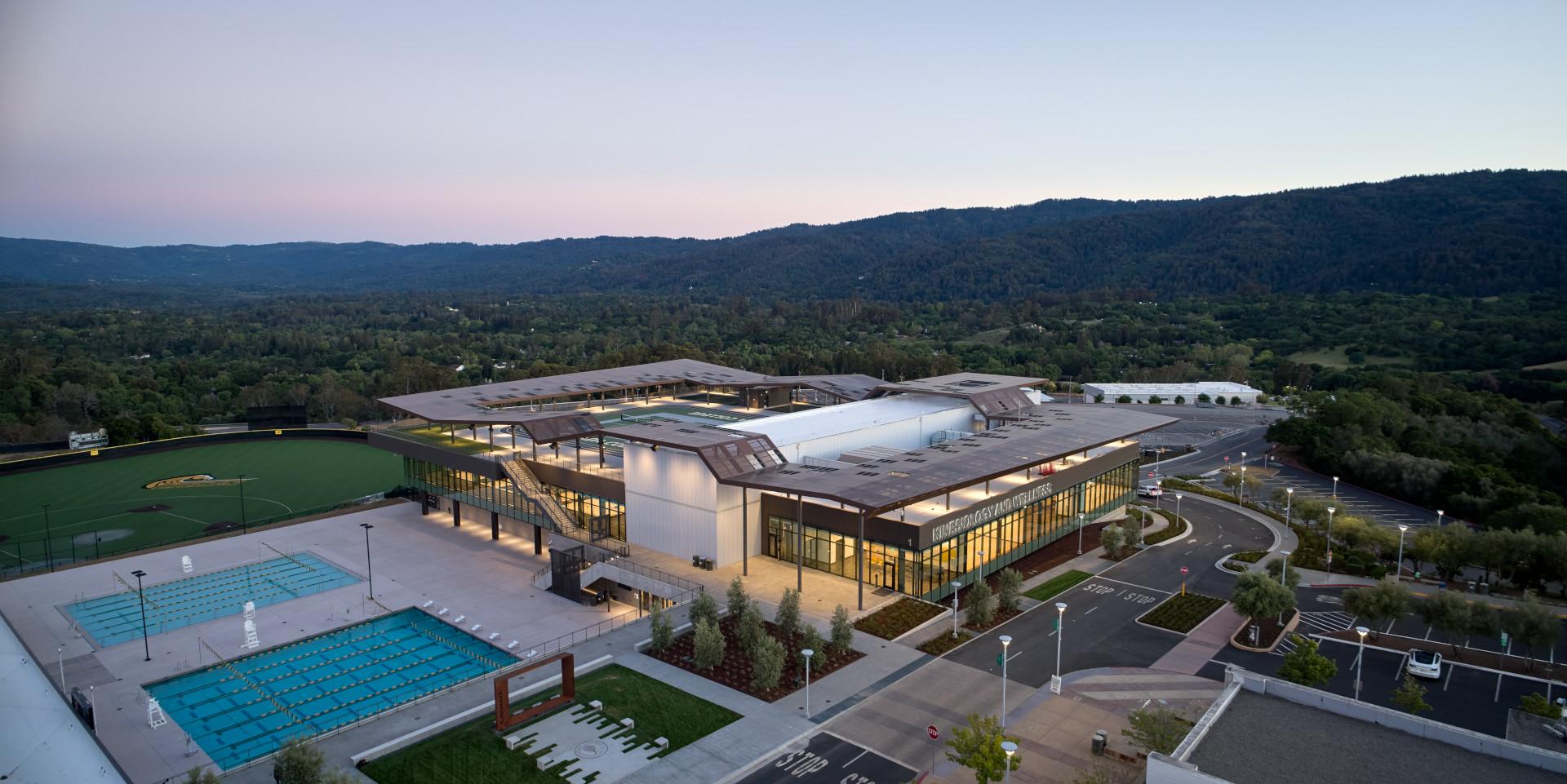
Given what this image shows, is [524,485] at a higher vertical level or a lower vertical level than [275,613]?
higher

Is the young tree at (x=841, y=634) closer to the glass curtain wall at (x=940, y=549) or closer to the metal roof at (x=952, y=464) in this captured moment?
the metal roof at (x=952, y=464)

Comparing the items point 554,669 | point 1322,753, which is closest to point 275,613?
point 554,669

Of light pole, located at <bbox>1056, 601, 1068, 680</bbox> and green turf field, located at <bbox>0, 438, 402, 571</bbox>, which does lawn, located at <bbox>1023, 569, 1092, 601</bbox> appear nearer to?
light pole, located at <bbox>1056, 601, 1068, 680</bbox>

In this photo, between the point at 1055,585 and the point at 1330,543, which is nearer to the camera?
the point at 1055,585


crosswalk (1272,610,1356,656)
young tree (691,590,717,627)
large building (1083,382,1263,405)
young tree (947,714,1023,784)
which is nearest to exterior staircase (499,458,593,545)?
young tree (691,590,717,627)

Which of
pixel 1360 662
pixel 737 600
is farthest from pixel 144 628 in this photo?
pixel 1360 662

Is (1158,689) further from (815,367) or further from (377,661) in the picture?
(815,367)

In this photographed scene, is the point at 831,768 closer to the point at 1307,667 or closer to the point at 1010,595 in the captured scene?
the point at 1010,595

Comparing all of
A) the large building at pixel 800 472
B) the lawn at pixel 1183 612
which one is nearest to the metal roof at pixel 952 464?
the large building at pixel 800 472
